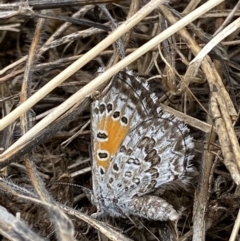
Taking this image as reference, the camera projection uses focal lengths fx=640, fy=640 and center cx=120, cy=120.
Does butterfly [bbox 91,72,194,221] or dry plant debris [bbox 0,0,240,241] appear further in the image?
butterfly [bbox 91,72,194,221]

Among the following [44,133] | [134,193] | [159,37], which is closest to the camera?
[159,37]

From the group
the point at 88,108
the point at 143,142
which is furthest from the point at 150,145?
the point at 88,108

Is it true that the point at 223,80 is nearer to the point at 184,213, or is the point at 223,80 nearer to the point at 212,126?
the point at 212,126

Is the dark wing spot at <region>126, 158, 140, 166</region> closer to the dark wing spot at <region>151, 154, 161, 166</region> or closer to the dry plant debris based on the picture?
the dark wing spot at <region>151, 154, 161, 166</region>

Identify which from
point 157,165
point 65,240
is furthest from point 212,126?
point 65,240

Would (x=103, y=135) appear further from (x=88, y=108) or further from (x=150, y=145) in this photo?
(x=88, y=108)

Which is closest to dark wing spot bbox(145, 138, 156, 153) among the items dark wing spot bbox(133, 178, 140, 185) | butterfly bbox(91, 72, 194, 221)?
butterfly bbox(91, 72, 194, 221)
